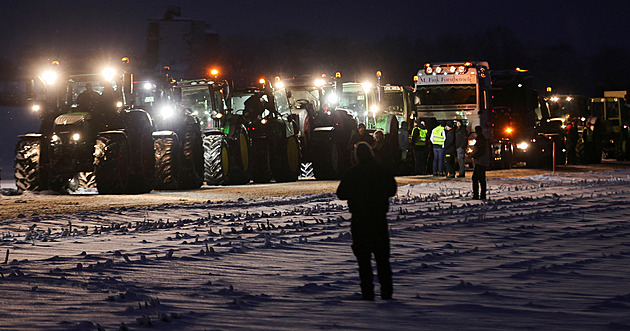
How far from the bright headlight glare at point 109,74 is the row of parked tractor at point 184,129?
1.0 inches

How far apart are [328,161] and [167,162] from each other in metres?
7.06

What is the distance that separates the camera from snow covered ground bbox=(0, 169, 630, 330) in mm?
7594

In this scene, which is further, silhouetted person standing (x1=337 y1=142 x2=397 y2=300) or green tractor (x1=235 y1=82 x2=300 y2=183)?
green tractor (x1=235 y1=82 x2=300 y2=183)

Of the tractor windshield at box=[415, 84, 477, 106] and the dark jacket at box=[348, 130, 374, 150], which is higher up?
the tractor windshield at box=[415, 84, 477, 106]

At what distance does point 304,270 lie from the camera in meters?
10.3

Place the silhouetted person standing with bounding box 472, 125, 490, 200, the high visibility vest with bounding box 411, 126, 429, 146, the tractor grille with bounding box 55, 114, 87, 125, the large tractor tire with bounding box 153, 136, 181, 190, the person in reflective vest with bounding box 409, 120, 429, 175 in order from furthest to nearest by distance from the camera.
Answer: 1. the high visibility vest with bounding box 411, 126, 429, 146
2. the person in reflective vest with bounding box 409, 120, 429, 175
3. the large tractor tire with bounding box 153, 136, 181, 190
4. the tractor grille with bounding box 55, 114, 87, 125
5. the silhouetted person standing with bounding box 472, 125, 490, 200

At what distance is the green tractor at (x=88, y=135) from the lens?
21000mm

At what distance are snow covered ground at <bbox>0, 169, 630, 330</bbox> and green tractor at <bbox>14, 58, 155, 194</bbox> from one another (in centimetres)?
367

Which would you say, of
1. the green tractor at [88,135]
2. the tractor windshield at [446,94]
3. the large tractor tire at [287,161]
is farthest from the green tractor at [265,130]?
the tractor windshield at [446,94]

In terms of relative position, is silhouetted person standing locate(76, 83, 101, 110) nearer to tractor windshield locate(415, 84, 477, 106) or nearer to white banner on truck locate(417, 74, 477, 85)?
tractor windshield locate(415, 84, 477, 106)

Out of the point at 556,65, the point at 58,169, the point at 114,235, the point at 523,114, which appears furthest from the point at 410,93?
the point at 556,65

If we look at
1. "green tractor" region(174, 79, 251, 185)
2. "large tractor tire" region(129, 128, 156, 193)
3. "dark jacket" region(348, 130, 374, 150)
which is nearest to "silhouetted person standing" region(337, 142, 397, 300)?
"large tractor tire" region(129, 128, 156, 193)

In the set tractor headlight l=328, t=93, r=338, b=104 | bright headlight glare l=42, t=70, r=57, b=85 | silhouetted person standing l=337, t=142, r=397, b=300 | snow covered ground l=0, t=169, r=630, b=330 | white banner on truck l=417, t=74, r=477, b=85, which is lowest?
snow covered ground l=0, t=169, r=630, b=330

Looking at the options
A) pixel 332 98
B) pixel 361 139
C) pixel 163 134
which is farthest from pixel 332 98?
pixel 163 134
